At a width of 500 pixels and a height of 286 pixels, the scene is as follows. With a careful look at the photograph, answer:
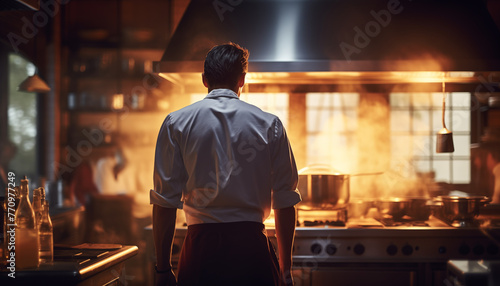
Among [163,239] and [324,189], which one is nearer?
[163,239]

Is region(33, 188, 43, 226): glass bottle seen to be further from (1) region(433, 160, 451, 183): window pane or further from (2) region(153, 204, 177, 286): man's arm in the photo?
(1) region(433, 160, 451, 183): window pane

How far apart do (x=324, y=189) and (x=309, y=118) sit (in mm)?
1208

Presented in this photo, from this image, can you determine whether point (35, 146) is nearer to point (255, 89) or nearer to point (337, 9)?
point (255, 89)

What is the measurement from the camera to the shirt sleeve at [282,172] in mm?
1501

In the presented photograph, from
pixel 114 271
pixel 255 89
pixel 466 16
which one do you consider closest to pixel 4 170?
pixel 255 89

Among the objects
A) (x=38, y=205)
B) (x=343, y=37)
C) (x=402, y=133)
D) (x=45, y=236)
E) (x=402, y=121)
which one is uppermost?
(x=343, y=37)

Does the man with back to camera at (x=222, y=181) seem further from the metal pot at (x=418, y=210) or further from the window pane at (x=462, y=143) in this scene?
the window pane at (x=462, y=143)

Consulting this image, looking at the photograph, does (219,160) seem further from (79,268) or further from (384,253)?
(384,253)

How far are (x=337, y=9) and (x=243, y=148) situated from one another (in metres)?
1.38

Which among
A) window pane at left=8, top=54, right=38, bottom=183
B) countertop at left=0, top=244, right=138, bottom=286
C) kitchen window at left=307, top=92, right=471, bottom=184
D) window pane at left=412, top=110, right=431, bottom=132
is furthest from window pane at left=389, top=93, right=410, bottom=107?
window pane at left=8, top=54, right=38, bottom=183

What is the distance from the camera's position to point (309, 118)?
3.55 m

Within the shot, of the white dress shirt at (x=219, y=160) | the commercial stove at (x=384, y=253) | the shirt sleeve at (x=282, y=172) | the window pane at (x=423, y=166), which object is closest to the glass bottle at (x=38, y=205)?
the white dress shirt at (x=219, y=160)

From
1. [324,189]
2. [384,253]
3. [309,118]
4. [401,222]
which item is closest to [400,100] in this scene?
[309,118]

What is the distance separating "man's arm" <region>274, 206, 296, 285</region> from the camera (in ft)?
5.08
